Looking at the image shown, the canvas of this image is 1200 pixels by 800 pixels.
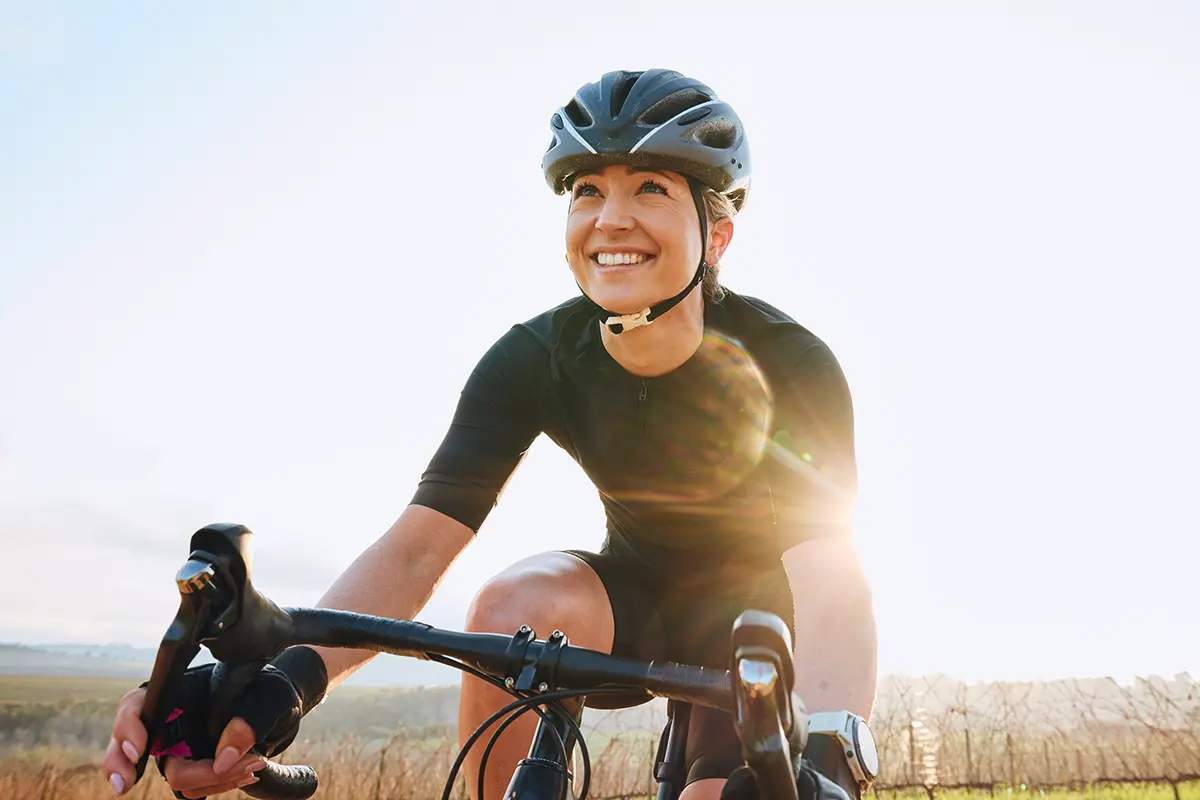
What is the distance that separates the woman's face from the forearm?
0.82 metres

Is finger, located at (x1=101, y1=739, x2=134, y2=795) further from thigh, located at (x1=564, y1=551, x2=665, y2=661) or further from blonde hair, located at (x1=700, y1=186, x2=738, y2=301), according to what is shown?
blonde hair, located at (x1=700, y1=186, x2=738, y2=301)

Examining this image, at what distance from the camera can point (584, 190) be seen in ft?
10.0

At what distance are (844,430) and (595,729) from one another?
12.4 ft

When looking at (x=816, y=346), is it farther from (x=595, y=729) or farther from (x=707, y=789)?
(x=595, y=729)

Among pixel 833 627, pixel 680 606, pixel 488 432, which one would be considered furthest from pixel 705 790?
pixel 488 432

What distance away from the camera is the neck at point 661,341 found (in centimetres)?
302

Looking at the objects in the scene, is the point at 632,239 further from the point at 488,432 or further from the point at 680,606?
the point at 680,606

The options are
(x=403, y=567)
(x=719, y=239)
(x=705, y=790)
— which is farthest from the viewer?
(x=719, y=239)

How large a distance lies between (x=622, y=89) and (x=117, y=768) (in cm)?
245

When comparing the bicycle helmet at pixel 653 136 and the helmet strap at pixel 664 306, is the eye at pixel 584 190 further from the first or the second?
the helmet strap at pixel 664 306

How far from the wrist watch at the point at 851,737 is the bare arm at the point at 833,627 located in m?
0.18

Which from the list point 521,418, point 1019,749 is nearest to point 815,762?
point 521,418

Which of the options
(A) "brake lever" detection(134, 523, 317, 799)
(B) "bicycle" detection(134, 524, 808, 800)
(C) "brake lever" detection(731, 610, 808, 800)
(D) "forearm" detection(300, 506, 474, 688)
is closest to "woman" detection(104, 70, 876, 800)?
(D) "forearm" detection(300, 506, 474, 688)

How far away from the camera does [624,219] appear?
286 cm
